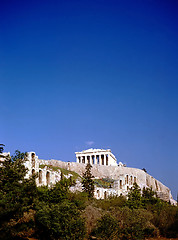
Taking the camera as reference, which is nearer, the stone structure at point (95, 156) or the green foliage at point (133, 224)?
the green foliage at point (133, 224)

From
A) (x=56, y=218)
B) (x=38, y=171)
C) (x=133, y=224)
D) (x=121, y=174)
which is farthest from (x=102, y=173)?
(x=56, y=218)

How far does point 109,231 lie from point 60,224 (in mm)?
3345

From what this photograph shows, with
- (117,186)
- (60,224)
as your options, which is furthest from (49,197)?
(117,186)

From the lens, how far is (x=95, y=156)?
8731 cm

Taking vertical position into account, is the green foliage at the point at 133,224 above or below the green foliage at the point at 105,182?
below

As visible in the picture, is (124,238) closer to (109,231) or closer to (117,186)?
(109,231)

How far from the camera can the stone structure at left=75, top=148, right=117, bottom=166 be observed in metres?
87.0

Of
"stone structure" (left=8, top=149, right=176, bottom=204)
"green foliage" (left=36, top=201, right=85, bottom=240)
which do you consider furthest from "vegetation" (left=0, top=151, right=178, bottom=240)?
"stone structure" (left=8, top=149, right=176, bottom=204)

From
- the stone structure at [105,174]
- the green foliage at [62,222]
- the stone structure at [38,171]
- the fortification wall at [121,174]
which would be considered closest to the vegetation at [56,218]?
the green foliage at [62,222]

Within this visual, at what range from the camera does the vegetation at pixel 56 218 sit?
1705 cm

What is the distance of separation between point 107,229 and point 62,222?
311cm

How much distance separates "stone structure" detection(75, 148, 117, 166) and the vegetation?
62548 mm

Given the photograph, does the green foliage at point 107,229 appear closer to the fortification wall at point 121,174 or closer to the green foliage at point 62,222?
the green foliage at point 62,222

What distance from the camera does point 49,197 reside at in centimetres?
2306
